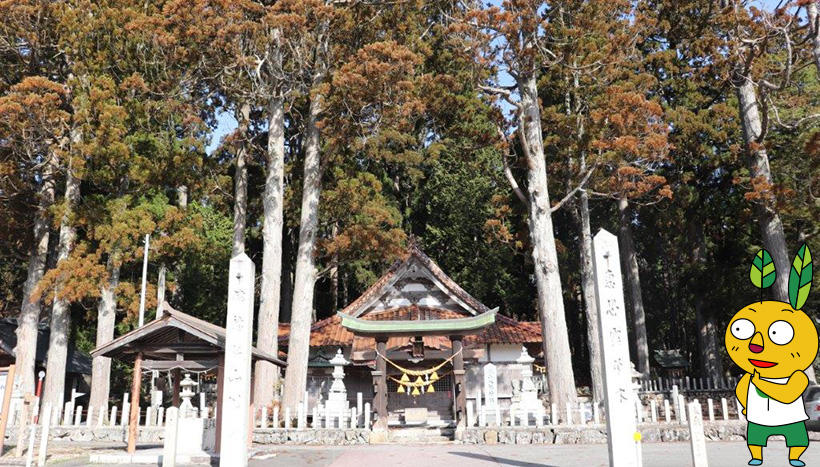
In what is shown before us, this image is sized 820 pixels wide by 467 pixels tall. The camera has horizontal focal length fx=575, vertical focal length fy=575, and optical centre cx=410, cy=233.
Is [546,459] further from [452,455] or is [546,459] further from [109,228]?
[109,228]

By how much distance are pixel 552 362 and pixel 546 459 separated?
4.63 meters

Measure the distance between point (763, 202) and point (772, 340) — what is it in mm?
10288

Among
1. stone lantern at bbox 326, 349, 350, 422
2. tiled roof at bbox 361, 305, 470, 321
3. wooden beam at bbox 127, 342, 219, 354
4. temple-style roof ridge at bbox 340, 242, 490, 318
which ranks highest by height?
temple-style roof ridge at bbox 340, 242, 490, 318

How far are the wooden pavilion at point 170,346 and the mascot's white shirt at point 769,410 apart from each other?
7805mm

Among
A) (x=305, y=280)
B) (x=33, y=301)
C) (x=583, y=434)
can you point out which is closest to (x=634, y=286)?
(x=583, y=434)

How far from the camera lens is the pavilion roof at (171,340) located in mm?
9828

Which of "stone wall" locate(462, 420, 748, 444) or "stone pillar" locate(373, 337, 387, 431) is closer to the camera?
"stone wall" locate(462, 420, 748, 444)

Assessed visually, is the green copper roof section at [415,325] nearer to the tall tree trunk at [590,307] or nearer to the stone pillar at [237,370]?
the stone pillar at [237,370]

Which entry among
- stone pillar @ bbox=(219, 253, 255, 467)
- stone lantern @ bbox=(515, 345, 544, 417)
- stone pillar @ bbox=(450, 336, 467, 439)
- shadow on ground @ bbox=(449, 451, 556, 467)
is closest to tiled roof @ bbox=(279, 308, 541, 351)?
stone lantern @ bbox=(515, 345, 544, 417)

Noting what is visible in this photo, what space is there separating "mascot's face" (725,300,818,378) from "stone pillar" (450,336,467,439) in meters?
6.79

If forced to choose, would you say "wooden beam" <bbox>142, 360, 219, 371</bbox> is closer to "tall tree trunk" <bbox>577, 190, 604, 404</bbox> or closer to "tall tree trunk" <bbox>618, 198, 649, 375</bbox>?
"tall tree trunk" <bbox>577, 190, 604, 404</bbox>

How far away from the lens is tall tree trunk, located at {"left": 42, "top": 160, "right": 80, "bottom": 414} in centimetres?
1605

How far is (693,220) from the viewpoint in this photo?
22094mm

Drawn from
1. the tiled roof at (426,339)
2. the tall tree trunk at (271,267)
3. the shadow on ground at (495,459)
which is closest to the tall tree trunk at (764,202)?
the tiled roof at (426,339)
